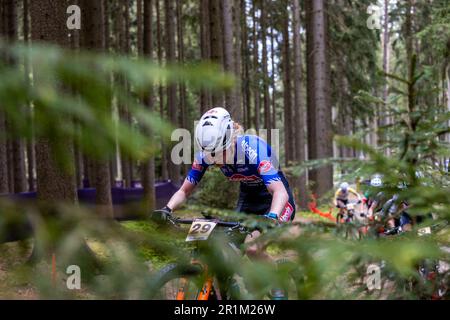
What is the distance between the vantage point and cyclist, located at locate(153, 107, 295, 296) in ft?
14.8

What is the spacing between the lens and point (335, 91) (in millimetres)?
29703

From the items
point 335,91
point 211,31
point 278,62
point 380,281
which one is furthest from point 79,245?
point 278,62

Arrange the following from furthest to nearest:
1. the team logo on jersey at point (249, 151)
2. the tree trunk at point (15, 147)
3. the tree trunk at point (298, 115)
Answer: the tree trunk at point (298, 115), the tree trunk at point (15, 147), the team logo on jersey at point (249, 151)

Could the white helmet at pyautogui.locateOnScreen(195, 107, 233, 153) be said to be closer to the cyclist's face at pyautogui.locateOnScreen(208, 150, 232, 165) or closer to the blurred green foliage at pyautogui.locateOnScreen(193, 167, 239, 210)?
the cyclist's face at pyautogui.locateOnScreen(208, 150, 232, 165)

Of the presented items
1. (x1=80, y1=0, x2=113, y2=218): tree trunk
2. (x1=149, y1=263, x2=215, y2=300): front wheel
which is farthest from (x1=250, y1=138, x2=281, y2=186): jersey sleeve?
(x1=80, y1=0, x2=113, y2=218): tree trunk

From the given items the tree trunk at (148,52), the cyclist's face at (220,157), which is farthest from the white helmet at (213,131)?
the tree trunk at (148,52)

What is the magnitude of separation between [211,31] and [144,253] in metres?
13.6

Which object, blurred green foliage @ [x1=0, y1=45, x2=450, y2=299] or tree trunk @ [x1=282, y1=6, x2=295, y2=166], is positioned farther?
tree trunk @ [x1=282, y1=6, x2=295, y2=166]

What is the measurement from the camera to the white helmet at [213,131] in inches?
176

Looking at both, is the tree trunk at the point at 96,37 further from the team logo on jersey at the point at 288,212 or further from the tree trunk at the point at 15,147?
the team logo on jersey at the point at 288,212

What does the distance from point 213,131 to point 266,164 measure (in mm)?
735

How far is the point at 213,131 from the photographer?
14.7ft

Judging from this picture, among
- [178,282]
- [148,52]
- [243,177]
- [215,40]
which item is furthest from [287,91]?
[178,282]
